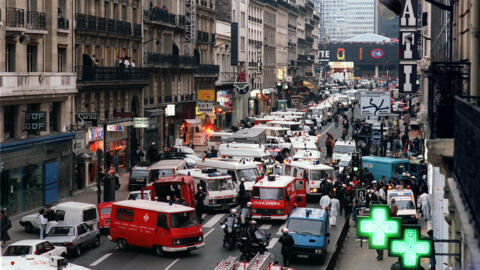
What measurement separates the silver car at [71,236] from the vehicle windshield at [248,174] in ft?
45.8

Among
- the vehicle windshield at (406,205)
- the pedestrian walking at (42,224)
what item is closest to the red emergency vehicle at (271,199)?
the vehicle windshield at (406,205)

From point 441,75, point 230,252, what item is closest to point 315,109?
point 230,252

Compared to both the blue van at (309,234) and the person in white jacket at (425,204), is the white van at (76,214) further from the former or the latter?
the person in white jacket at (425,204)

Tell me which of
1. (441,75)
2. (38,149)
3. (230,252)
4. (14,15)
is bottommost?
(230,252)

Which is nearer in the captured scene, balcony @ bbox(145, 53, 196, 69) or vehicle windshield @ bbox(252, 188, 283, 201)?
vehicle windshield @ bbox(252, 188, 283, 201)

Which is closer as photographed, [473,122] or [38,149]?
[473,122]

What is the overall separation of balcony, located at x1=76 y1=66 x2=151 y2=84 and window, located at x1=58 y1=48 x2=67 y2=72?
2415 millimetres

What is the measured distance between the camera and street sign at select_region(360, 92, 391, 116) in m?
48.5

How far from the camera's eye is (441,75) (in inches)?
630

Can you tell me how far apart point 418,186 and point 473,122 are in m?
33.2

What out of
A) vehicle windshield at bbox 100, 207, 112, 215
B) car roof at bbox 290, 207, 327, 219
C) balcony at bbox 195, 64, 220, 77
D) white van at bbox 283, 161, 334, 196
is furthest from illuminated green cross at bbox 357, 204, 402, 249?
balcony at bbox 195, 64, 220, 77

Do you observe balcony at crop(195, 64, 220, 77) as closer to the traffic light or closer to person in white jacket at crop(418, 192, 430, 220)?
the traffic light

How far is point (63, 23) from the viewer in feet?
152

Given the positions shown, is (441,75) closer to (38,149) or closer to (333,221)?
(333,221)
